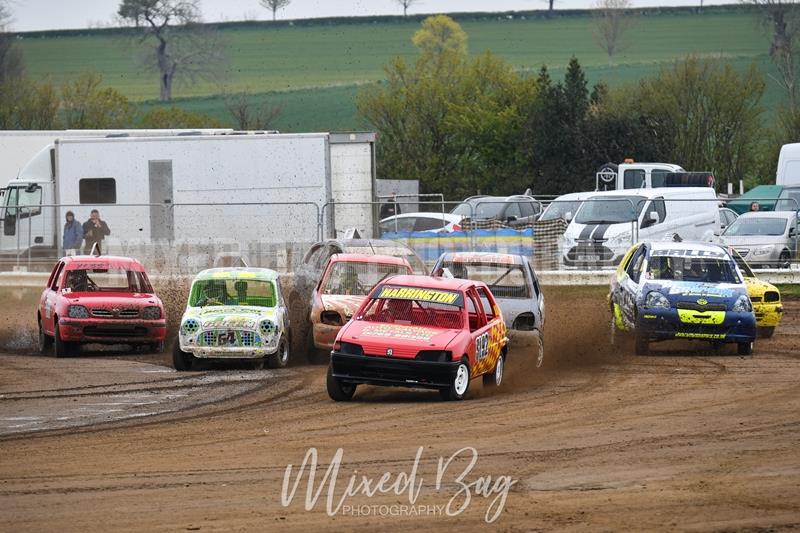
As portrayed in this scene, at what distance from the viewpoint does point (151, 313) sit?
22.4 m

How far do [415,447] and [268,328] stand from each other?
750 centimetres

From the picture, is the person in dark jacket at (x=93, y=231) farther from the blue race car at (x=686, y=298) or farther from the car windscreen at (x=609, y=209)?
the blue race car at (x=686, y=298)

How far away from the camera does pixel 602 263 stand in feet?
105

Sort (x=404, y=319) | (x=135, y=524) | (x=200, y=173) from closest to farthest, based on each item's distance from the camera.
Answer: (x=135, y=524) < (x=404, y=319) < (x=200, y=173)

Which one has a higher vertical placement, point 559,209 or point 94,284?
point 559,209

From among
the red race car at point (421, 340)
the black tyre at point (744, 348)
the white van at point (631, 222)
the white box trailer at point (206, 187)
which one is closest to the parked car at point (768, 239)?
the white van at point (631, 222)

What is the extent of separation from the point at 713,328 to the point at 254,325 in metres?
6.25

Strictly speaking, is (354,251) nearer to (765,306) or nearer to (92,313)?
(92,313)

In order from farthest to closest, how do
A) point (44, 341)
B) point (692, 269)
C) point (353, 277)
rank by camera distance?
point (44, 341) → point (692, 269) → point (353, 277)

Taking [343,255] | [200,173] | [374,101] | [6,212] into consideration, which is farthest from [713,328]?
[374,101]

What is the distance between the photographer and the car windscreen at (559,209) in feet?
111

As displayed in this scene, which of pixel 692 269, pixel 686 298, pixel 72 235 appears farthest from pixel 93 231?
pixel 686 298

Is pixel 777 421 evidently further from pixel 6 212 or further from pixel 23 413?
pixel 6 212

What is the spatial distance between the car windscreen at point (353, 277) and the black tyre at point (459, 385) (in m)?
5.18
